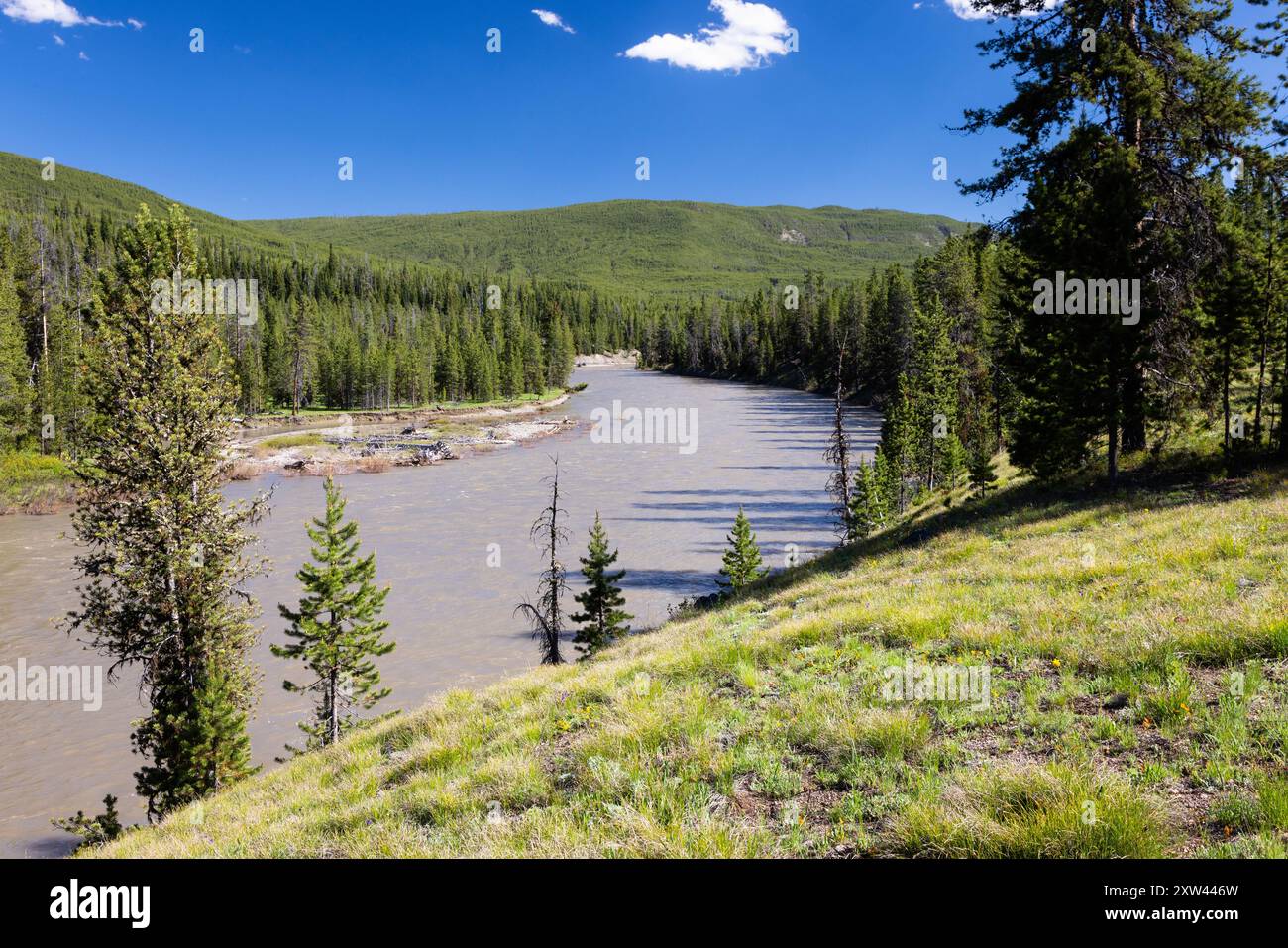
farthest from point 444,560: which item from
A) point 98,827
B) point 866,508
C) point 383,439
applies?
point 383,439

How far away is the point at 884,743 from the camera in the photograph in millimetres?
6316

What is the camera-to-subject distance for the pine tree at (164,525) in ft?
54.0

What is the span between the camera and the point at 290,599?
31.7m

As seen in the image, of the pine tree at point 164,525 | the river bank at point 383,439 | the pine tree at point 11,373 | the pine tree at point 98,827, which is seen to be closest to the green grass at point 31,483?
the pine tree at point 11,373

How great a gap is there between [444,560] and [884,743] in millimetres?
34421

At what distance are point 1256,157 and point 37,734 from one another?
39.8 m

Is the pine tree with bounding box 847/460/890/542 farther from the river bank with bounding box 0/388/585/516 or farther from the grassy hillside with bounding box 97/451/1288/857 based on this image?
the river bank with bounding box 0/388/585/516

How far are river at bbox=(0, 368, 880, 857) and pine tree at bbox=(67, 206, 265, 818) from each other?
2512 mm

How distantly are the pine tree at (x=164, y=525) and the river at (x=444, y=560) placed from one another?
2.51 m

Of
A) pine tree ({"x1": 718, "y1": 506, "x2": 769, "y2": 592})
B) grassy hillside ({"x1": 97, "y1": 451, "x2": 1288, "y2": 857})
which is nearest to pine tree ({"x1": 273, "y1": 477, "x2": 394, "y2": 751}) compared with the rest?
grassy hillside ({"x1": 97, "y1": 451, "x2": 1288, "y2": 857})

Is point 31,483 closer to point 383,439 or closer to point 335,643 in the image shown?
point 383,439

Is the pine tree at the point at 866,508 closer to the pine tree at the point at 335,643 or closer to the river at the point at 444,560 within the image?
the river at the point at 444,560
